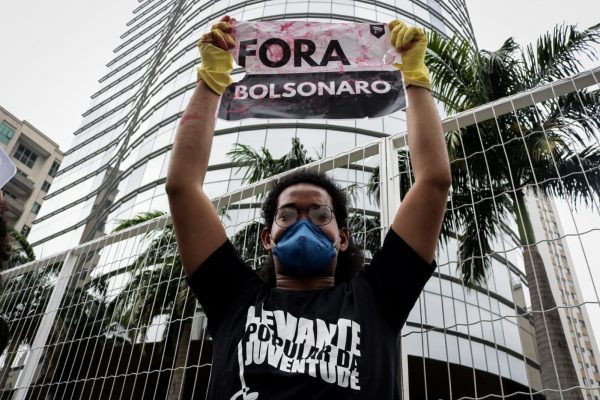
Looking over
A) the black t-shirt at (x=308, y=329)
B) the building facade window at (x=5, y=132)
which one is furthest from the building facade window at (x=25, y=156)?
the black t-shirt at (x=308, y=329)

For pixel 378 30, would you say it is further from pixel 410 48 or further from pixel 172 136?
pixel 172 136

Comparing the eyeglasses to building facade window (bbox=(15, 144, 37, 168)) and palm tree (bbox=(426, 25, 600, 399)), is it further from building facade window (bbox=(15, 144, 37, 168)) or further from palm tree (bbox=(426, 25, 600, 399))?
building facade window (bbox=(15, 144, 37, 168))

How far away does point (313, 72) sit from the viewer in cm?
216

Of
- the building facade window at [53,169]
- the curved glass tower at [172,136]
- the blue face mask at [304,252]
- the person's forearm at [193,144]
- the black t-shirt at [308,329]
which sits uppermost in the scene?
the building facade window at [53,169]

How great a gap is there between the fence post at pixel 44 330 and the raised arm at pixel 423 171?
3.54 metres

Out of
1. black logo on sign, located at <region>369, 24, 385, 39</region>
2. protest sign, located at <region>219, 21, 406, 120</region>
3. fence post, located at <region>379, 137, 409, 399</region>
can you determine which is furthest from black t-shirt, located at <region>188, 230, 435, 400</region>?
black logo on sign, located at <region>369, 24, 385, 39</region>

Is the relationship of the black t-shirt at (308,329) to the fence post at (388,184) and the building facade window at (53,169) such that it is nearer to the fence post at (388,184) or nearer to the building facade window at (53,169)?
the fence post at (388,184)

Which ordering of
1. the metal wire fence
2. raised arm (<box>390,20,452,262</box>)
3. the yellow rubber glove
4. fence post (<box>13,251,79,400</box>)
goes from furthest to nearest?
fence post (<box>13,251,79,400</box>) < the metal wire fence < the yellow rubber glove < raised arm (<box>390,20,452,262</box>)

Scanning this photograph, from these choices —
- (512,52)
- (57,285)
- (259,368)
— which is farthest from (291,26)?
(512,52)

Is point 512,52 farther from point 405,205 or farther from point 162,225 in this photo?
point 405,205

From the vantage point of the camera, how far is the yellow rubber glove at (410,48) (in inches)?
71.0

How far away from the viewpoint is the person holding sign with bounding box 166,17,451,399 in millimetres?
1228

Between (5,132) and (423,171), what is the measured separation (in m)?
47.5

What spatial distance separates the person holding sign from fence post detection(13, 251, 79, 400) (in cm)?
302
